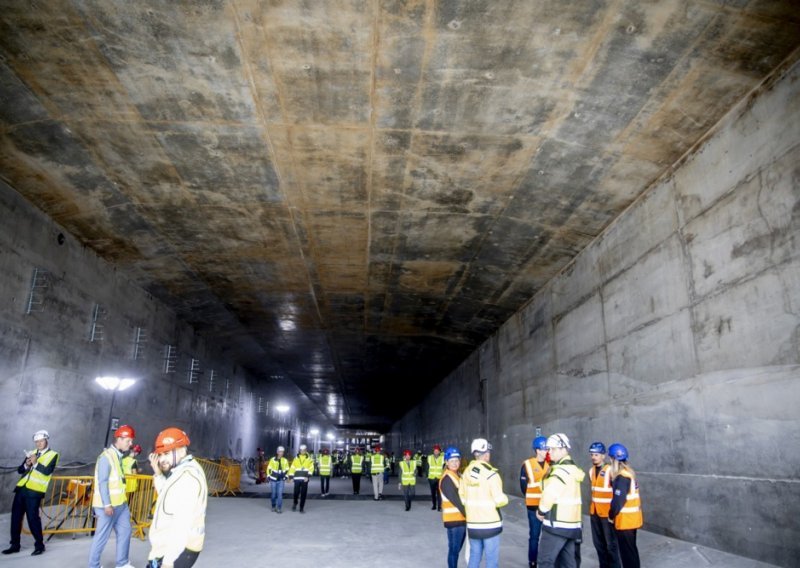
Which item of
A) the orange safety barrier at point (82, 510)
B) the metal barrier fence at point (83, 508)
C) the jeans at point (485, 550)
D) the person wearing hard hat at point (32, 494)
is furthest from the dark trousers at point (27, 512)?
the jeans at point (485, 550)

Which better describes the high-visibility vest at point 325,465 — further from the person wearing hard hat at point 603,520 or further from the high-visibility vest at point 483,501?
the high-visibility vest at point 483,501

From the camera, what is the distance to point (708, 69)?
289 inches

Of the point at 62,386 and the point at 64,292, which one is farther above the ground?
the point at 64,292

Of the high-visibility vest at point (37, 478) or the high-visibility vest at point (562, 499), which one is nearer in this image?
the high-visibility vest at point (562, 499)

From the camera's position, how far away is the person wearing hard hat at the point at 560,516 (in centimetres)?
599

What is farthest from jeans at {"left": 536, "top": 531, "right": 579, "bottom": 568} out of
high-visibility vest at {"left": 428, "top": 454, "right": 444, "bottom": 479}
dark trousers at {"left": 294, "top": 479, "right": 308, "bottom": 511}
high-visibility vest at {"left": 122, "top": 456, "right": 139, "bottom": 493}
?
high-visibility vest at {"left": 428, "top": 454, "right": 444, "bottom": 479}

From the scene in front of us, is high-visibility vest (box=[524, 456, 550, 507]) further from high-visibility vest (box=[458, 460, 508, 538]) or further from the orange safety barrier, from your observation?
the orange safety barrier

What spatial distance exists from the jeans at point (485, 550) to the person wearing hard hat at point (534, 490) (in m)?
2.13

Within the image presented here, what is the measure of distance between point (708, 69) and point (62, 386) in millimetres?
13781

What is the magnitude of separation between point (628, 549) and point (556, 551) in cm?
134

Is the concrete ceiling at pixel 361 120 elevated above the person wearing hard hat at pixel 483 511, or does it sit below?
above

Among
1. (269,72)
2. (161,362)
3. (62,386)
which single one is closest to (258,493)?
(161,362)

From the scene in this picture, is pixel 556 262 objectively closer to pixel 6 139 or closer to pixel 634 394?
pixel 634 394

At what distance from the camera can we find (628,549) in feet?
22.1
